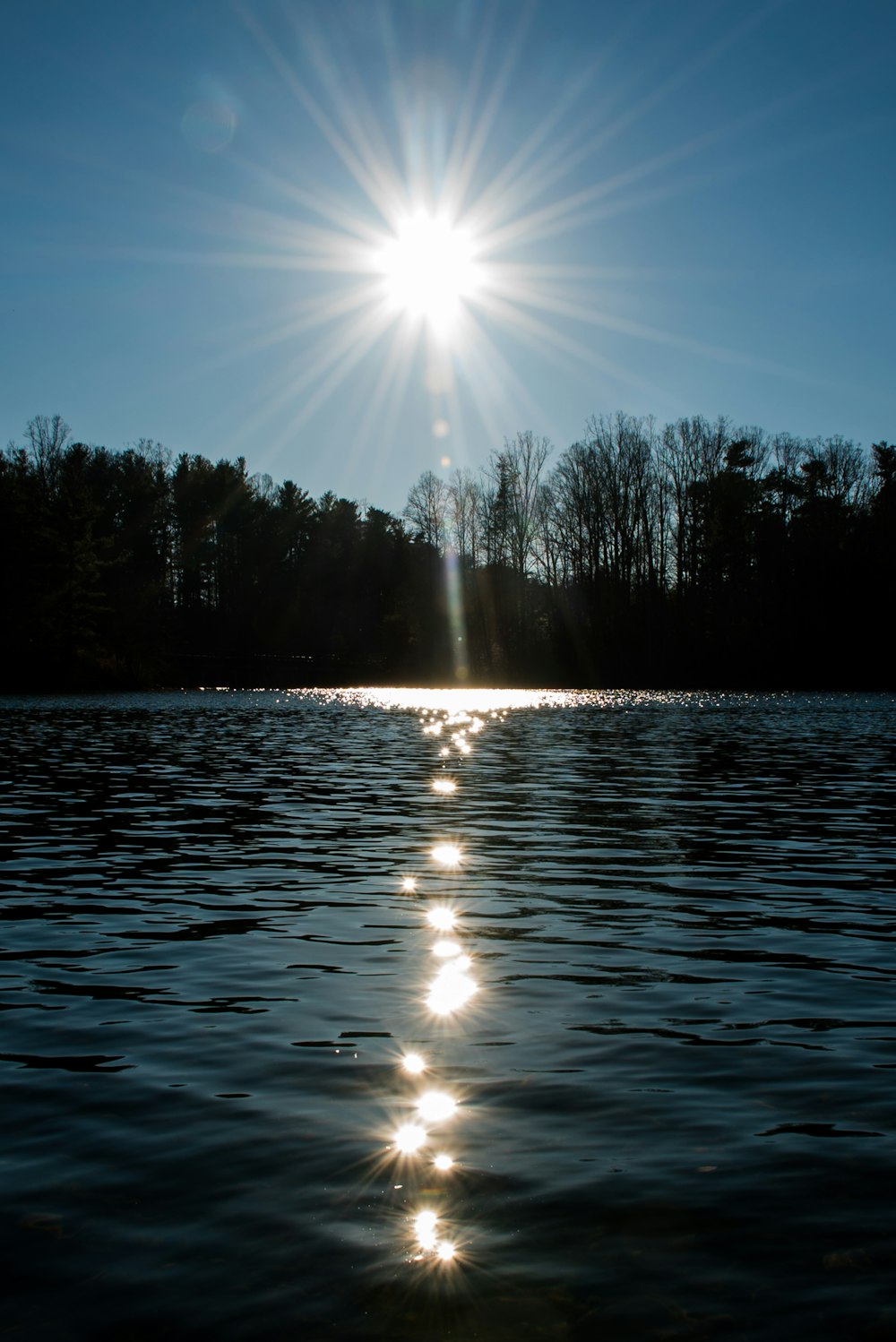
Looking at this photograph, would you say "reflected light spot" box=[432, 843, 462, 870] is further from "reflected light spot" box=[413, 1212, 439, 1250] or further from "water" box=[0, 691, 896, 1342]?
"reflected light spot" box=[413, 1212, 439, 1250]

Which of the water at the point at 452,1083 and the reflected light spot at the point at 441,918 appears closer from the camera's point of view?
the water at the point at 452,1083

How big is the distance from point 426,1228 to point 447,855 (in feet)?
32.8

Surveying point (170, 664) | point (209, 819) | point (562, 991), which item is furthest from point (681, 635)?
point (562, 991)

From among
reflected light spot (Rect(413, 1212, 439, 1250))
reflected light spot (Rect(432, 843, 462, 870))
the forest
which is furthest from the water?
the forest

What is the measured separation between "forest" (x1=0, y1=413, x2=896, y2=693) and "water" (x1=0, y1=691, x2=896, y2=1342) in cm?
6999

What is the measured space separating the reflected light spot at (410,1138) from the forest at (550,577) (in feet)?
259

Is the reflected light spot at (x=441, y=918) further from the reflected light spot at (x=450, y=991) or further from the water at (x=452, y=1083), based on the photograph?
the reflected light spot at (x=450, y=991)

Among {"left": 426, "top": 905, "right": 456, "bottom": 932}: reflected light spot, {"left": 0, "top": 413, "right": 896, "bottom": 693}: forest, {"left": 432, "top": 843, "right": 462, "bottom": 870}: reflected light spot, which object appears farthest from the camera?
{"left": 0, "top": 413, "right": 896, "bottom": 693}: forest

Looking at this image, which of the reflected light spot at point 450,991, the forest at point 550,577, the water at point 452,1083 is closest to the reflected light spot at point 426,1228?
the water at point 452,1083

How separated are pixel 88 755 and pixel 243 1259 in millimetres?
27258

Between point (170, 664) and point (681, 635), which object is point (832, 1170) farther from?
point (170, 664)

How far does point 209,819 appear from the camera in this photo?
60.6 feet

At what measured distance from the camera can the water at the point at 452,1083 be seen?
4.57m

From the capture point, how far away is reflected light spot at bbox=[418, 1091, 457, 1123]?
20.8 ft
